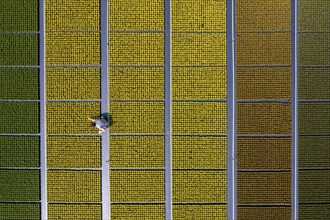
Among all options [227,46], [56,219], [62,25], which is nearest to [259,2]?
[227,46]

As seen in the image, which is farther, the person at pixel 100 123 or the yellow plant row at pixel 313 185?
the yellow plant row at pixel 313 185

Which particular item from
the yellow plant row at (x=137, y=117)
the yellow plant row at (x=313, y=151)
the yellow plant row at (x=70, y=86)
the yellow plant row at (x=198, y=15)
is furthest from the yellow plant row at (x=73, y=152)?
the yellow plant row at (x=313, y=151)

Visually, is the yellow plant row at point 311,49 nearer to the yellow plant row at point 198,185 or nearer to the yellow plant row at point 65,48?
the yellow plant row at point 198,185

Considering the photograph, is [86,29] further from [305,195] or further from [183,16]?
[305,195]

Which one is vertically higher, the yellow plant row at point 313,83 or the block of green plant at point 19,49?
the block of green plant at point 19,49

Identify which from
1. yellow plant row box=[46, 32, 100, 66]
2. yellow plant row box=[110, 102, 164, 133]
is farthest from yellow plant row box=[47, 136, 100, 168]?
yellow plant row box=[46, 32, 100, 66]

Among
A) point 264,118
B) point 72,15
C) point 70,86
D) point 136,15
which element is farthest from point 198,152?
point 72,15
